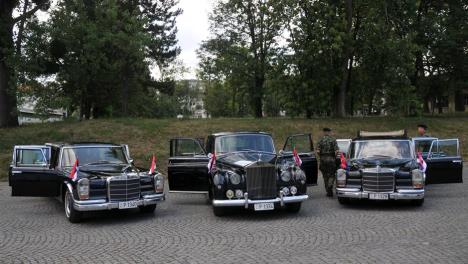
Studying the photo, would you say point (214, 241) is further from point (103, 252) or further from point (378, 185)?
point (378, 185)

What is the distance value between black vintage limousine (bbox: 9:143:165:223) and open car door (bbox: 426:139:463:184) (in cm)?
776

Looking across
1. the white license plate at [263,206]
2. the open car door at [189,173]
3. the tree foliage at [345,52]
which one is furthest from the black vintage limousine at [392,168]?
the tree foliage at [345,52]

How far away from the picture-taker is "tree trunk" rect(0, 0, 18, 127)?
26922 mm

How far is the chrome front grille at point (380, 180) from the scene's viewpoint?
11.9 meters

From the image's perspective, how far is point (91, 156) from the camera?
41.1 feet

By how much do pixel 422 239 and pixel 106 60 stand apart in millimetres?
24387

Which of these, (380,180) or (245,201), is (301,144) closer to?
(380,180)

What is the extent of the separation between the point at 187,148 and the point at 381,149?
17.2 feet

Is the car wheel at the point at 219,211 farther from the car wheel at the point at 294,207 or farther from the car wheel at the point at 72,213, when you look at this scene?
the car wheel at the point at 72,213

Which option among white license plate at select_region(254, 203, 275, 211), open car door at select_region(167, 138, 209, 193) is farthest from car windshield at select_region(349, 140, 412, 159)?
open car door at select_region(167, 138, 209, 193)

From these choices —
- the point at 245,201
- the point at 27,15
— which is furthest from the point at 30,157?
the point at 27,15

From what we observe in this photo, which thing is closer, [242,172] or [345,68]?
[242,172]

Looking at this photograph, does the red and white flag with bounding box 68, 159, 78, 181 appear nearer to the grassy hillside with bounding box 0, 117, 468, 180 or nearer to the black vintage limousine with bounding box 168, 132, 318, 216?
the black vintage limousine with bounding box 168, 132, 318, 216

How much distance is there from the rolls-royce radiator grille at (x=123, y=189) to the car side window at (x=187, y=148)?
2250 millimetres
